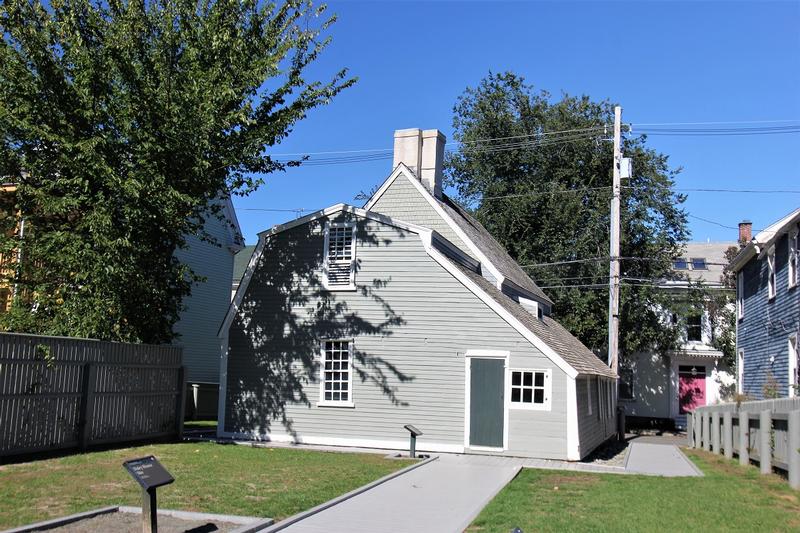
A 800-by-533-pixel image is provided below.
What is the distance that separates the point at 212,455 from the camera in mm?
14609

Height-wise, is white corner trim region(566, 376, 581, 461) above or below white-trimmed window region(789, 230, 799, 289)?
below

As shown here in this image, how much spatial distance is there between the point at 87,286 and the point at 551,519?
36.3ft

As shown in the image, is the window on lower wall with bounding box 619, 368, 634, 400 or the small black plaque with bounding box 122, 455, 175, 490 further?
the window on lower wall with bounding box 619, 368, 634, 400

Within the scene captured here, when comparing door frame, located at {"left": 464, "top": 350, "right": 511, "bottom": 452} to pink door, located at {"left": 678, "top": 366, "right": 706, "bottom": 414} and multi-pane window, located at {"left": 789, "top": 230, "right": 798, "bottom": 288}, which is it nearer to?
multi-pane window, located at {"left": 789, "top": 230, "right": 798, "bottom": 288}

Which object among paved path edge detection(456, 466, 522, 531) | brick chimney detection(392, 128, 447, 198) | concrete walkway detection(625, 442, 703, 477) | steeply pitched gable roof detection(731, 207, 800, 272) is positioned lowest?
concrete walkway detection(625, 442, 703, 477)

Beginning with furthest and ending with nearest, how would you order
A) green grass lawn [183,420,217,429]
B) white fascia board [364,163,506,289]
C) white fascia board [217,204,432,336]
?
1. green grass lawn [183,420,217,429]
2. white fascia board [364,163,506,289]
3. white fascia board [217,204,432,336]

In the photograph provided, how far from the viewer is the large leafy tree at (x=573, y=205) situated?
112 feet

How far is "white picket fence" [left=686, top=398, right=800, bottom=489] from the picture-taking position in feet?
37.0

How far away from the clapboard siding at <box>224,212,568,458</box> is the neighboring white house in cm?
2155

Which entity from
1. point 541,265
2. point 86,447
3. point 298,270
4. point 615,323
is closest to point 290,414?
point 298,270

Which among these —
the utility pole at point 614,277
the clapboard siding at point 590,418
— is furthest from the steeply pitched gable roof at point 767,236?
the clapboard siding at point 590,418

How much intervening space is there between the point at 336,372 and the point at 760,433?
31.8ft

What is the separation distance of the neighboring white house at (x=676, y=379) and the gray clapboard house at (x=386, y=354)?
1843 centimetres

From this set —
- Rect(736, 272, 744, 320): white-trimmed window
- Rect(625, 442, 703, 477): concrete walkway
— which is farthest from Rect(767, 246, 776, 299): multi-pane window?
Rect(625, 442, 703, 477): concrete walkway
